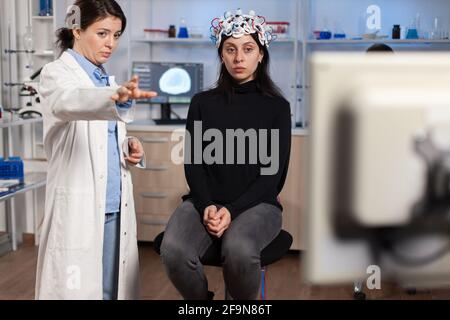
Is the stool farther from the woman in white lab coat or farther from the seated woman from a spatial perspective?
the woman in white lab coat

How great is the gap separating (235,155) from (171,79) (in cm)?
212

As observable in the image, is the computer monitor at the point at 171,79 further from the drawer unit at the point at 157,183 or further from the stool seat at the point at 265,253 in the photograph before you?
the stool seat at the point at 265,253

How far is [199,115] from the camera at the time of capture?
7.09 ft

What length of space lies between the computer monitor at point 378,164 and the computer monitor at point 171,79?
3.43 m

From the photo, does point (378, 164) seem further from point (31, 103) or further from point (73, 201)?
point (31, 103)

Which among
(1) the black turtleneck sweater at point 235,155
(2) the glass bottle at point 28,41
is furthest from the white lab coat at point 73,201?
(2) the glass bottle at point 28,41

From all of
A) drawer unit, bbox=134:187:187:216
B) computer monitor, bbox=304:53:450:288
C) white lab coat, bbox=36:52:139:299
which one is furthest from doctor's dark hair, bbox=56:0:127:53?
drawer unit, bbox=134:187:187:216

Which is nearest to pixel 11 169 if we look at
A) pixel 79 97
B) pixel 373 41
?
pixel 79 97

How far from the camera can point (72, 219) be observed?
6.07ft

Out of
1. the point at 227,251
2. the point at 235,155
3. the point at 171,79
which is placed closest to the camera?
the point at 227,251

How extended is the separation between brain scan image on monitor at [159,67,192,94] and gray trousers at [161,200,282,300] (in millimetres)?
2254

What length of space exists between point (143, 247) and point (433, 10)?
2437 millimetres
